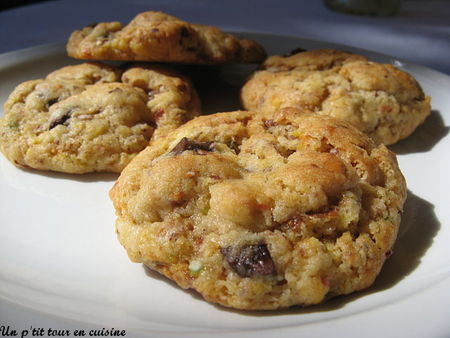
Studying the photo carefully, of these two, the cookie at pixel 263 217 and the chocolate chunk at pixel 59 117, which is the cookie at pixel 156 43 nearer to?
the chocolate chunk at pixel 59 117

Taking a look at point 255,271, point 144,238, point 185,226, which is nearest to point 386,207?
point 255,271

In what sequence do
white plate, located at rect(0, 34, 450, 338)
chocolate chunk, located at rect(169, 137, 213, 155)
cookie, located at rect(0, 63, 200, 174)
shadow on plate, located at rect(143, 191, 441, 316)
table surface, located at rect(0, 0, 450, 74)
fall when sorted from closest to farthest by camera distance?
white plate, located at rect(0, 34, 450, 338) < shadow on plate, located at rect(143, 191, 441, 316) < chocolate chunk, located at rect(169, 137, 213, 155) < cookie, located at rect(0, 63, 200, 174) < table surface, located at rect(0, 0, 450, 74)

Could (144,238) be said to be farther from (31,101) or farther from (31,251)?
(31,101)

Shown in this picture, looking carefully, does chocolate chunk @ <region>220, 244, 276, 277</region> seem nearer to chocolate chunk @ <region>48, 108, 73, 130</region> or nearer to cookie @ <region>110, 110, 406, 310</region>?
cookie @ <region>110, 110, 406, 310</region>

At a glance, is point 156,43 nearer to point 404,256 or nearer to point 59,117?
point 59,117

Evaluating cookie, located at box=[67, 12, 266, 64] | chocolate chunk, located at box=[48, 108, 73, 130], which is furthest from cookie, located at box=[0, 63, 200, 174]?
cookie, located at box=[67, 12, 266, 64]
